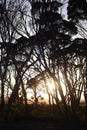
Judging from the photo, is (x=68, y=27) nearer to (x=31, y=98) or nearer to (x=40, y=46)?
(x=40, y=46)

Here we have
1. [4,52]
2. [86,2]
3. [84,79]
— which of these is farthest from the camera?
[84,79]

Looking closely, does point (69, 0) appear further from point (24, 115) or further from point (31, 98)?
point (31, 98)

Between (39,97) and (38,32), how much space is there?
87.5 feet

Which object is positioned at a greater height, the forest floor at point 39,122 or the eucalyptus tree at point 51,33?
the eucalyptus tree at point 51,33

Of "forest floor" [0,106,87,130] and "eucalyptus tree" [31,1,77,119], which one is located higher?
"eucalyptus tree" [31,1,77,119]

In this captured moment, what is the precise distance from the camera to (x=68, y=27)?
28.5m

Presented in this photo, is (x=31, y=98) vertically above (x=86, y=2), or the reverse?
(x=86, y=2)

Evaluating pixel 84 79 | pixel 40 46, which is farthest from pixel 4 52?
pixel 84 79

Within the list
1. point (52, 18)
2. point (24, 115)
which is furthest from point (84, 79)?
point (52, 18)

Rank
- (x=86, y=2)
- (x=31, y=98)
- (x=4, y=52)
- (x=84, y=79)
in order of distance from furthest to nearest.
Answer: (x=31, y=98)
(x=84, y=79)
(x=4, y=52)
(x=86, y=2)

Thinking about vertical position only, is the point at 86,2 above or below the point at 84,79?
above

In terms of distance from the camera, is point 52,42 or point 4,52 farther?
point 52,42

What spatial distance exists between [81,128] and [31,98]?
85.7 feet

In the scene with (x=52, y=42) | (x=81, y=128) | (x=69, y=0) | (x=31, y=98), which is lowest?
(x=81, y=128)
